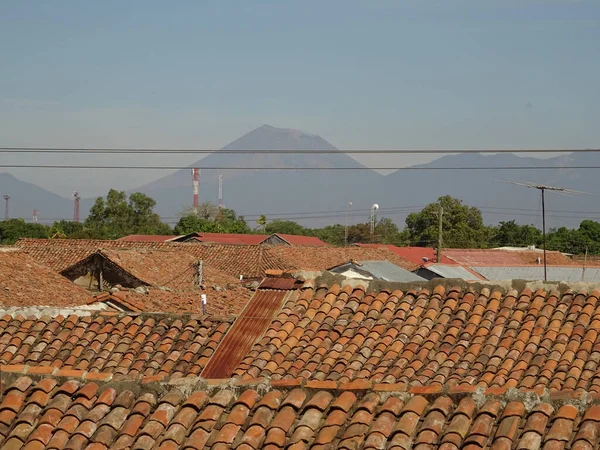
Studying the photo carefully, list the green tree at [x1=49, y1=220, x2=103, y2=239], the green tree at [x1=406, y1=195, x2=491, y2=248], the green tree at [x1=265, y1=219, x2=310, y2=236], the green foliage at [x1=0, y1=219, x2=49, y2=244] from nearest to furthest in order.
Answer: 1. the green tree at [x1=49, y1=220, x2=103, y2=239]
2. the green foliage at [x1=0, y1=219, x2=49, y2=244]
3. the green tree at [x1=406, y1=195, x2=491, y2=248]
4. the green tree at [x1=265, y1=219, x2=310, y2=236]

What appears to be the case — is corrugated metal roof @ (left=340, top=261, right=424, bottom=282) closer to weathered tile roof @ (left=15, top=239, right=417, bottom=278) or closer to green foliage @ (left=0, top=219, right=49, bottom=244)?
weathered tile roof @ (left=15, top=239, right=417, bottom=278)

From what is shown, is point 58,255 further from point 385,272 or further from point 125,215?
point 125,215

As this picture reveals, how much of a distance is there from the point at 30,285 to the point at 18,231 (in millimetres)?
54339

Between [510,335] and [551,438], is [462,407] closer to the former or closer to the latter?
[551,438]

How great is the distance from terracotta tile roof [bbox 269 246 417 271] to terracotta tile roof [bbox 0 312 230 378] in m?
25.2

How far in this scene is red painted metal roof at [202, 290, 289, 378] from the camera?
1073 cm

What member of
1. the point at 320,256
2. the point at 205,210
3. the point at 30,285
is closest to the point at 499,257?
the point at 320,256

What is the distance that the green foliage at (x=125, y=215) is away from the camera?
85250mm

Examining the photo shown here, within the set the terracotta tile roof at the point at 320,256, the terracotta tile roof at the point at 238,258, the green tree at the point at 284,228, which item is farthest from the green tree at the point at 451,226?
the terracotta tile roof at the point at 238,258

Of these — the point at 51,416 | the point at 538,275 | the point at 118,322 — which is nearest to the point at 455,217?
the point at 538,275

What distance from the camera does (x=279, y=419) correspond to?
6988mm

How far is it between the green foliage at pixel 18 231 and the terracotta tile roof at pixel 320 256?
129ft

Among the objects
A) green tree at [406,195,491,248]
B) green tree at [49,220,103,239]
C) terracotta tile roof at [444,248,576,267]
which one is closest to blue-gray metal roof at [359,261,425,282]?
terracotta tile roof at [444,248,576,267]

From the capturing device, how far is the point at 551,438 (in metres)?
6.16
